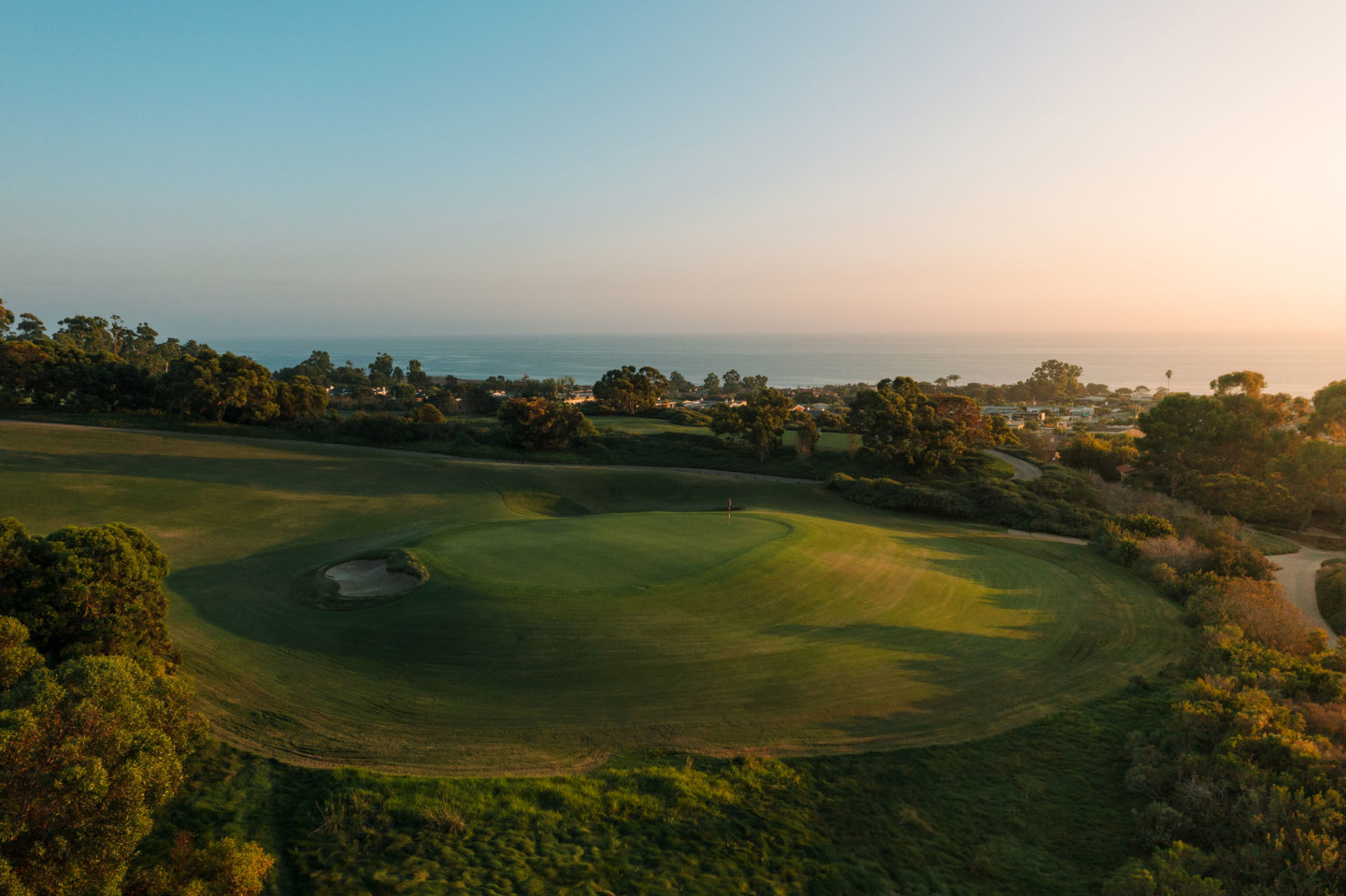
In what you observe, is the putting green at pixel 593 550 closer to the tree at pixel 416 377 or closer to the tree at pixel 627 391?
the tree at pixel 627 391

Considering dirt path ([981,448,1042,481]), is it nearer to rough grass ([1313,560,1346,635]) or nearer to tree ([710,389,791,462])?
tree ([710,389,791,462])

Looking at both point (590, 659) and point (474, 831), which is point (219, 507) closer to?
point (590, 659)

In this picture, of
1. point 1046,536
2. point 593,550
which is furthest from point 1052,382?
point 593,550

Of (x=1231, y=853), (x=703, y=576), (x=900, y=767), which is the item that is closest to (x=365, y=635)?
(x=703, y=576)

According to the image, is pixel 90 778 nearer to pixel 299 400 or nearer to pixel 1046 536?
pixel 1046 536

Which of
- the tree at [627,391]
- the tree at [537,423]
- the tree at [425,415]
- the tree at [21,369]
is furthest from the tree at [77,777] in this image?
the tree at [627,391]

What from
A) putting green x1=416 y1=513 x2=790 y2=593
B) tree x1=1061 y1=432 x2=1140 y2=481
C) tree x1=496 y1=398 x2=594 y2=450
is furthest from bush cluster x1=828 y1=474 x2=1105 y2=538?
tree x1=496 y1=398 x2=594 y2=450

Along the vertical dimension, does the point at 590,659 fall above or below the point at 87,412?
below
